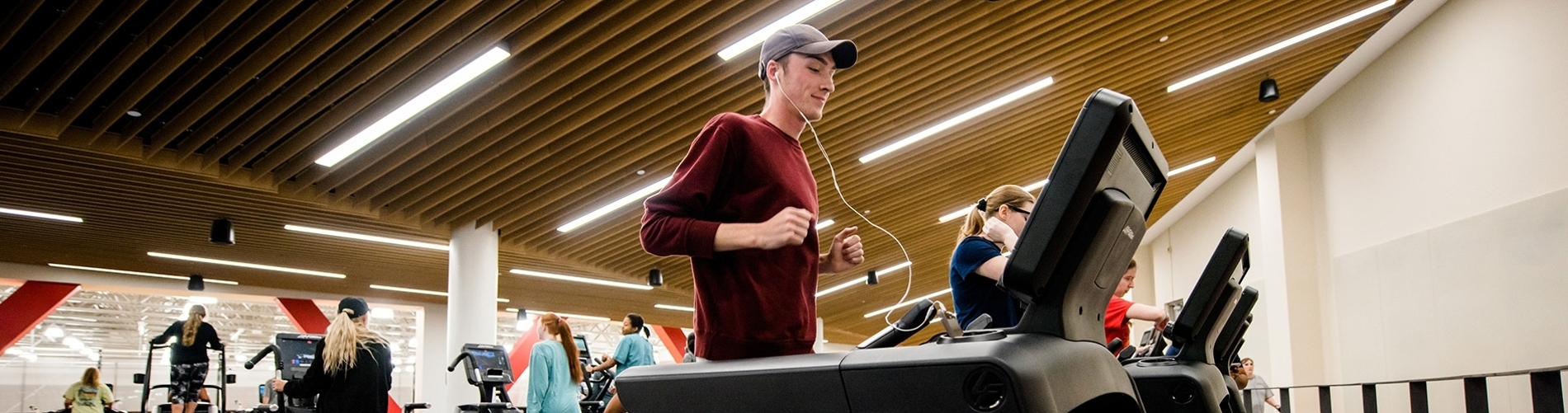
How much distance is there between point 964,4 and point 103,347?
77.7 feet

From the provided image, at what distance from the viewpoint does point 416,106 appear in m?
7.05

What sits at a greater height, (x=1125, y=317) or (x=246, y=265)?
(x=246, y=265)

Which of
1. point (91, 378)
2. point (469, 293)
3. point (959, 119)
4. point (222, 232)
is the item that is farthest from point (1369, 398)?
point (91, 378)

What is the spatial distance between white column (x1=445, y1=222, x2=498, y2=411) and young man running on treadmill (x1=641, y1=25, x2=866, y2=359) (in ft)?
31.0

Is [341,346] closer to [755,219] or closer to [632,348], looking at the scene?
[632,348]

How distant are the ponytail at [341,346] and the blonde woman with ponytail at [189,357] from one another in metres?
5.36

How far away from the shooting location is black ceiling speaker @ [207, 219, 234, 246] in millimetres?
10227

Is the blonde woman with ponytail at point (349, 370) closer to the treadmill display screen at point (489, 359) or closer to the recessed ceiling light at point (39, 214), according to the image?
the treadmill display screen at point (489, 359)

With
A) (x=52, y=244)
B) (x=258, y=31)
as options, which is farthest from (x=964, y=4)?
(x=52, y=244)

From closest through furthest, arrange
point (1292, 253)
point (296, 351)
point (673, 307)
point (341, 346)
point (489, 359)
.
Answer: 1. point (341, 346)
2. point (296, 351)
3. point (489, 359)
4. point (1292, 253)
5. point (673, 307)

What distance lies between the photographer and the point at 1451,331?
26.8ft

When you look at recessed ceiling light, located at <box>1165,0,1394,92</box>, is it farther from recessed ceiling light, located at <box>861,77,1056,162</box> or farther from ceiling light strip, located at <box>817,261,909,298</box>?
ceiling light strip, located at <box>817,261,909,298</box>

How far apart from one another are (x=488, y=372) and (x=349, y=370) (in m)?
2.29

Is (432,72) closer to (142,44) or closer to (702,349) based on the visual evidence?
(142,44)
